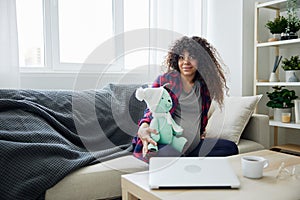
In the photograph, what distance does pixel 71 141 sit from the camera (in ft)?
4.77

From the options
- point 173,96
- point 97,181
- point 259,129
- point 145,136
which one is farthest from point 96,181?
point 259,129

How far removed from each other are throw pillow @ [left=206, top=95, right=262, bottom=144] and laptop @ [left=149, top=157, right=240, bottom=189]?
719 mm

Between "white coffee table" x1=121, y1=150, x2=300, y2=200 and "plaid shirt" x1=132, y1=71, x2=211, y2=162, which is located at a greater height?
"plaid shirt" x1=132, y1=71, x2=211, y2=162

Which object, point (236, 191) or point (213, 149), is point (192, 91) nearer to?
point (213, 149)

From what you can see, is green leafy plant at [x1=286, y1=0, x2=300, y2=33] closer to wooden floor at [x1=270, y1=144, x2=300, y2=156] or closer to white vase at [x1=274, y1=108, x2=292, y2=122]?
white vase at [x1=274, y1=108, x2=292, y2=122]

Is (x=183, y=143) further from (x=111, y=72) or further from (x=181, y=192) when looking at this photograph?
(x=111, y=72)

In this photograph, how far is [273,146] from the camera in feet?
7.60

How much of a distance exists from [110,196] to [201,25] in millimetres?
1787

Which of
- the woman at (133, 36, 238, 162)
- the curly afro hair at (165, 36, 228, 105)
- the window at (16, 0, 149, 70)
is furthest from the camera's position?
the window at (16, 0, 149, 70)

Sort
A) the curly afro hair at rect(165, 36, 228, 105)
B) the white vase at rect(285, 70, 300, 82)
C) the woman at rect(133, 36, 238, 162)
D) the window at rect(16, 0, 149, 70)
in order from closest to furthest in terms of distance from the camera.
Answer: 1. the woman at rect(133, 36, 238, 162)
2. the curly afro hair at rect(165, 36, 228, 105)
3. the window at rect(16, 0, 149, 70)
4. the white vase at rect(285, 70, 300, 82)

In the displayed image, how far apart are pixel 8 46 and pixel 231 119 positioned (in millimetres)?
1419

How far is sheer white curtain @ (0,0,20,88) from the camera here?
1.72 metres

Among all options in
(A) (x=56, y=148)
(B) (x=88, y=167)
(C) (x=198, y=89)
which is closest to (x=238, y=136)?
(C) (x=198, y=89)

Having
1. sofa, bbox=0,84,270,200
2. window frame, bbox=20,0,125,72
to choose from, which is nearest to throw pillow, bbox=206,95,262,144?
sofa, bbox=0,84,270,200
